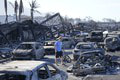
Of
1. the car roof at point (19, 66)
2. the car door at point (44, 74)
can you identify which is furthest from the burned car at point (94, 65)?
the car roof at point (19, 66)

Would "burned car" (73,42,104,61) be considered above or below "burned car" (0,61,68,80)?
below

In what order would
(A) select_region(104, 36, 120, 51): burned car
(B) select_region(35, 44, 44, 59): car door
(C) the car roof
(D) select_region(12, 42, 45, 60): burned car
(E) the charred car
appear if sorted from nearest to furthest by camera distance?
1. (C) the car roof
2. (D) select_region(12, 42, 45, 60): burned car
3. (B) select_region(35, 44, 44, 59): car door
4. (A) select_region(104, 36, 120, 51): burned car
5. (E) the charred car

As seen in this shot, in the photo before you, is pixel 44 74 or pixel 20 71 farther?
pixel 44 74

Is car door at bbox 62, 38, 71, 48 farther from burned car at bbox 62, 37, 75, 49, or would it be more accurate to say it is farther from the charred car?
the charred car

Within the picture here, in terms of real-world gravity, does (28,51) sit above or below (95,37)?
below

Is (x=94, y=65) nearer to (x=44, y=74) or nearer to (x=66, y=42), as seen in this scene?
(x=44, y=74)

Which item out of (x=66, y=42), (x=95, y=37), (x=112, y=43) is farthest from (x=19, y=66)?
(x=95, y=37)

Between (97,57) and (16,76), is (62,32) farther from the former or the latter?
(16,76)

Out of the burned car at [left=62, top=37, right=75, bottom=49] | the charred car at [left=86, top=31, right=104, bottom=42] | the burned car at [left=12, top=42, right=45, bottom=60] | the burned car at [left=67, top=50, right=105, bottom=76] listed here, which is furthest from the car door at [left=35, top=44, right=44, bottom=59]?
the charred car at [left=86, top=31, right=104, bottom=42]

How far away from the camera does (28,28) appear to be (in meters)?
42.4

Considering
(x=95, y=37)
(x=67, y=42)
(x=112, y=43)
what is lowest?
(x=67, y=42)

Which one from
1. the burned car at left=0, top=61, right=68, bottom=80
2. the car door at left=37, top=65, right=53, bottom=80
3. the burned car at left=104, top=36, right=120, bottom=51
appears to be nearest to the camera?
the burned car at left=0, top=61, right=68, bottom=80

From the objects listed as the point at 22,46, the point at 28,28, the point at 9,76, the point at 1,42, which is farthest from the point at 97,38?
the point at 9,76

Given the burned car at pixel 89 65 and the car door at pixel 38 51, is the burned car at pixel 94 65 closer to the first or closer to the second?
the burned car at pixel 89 65
